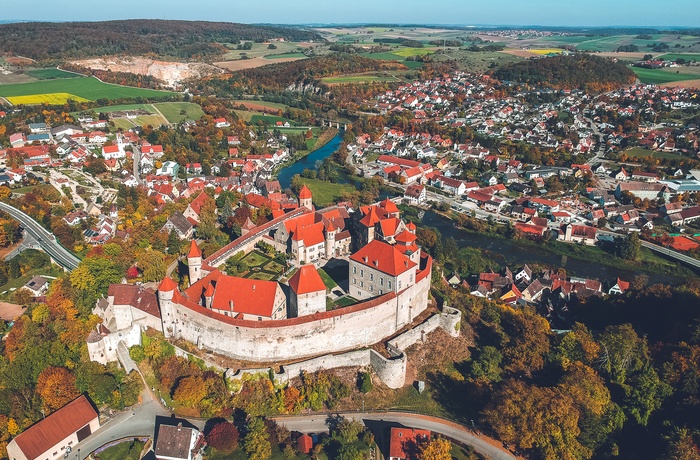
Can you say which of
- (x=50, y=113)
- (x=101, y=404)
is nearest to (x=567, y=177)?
(x=101, y=404)

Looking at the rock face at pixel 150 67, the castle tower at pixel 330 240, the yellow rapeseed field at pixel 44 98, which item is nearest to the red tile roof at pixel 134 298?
the castle tower at pixel 330 240

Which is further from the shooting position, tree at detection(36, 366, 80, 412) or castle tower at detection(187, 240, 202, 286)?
castle tower at detection(187, 240, 202, 286)

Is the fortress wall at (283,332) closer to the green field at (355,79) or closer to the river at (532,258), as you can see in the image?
the river at (532,258)

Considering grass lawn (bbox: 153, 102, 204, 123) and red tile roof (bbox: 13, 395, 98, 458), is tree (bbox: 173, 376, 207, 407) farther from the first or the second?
grass lawn (bbox: 153, 102, 204, 123)

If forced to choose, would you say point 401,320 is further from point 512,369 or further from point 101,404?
point 101,404

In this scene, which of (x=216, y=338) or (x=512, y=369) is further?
(x=512, y=369)

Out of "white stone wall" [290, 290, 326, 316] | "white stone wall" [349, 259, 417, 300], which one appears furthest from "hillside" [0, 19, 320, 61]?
"white stone wall" [290, 290, 326, 316]
